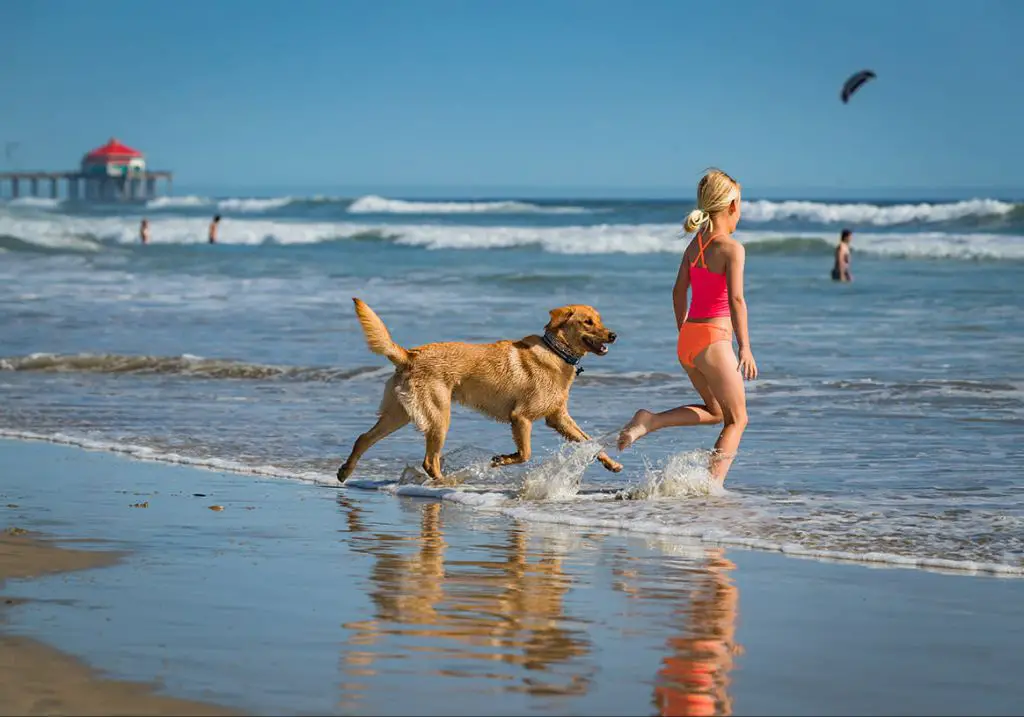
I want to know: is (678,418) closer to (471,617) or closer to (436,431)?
(436,431)

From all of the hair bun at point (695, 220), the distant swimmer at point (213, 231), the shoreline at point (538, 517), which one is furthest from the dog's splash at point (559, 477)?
the distant swimmer at point (213, 231)

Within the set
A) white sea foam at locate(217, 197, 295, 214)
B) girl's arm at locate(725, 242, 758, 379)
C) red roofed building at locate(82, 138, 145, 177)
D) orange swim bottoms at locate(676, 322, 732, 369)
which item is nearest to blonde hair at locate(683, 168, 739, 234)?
girl's arm at locate(725, 242, 758, 379)

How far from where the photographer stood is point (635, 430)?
7.39 metres

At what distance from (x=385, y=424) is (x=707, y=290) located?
198 centimetres

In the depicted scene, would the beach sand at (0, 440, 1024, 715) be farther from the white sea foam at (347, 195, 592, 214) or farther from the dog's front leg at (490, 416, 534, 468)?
the white sea foam at (347, 195, 592, 214)

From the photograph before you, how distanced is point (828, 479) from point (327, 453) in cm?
322

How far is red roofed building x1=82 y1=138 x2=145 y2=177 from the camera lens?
120 m

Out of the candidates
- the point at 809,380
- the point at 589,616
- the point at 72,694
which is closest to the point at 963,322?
the point at 809,380

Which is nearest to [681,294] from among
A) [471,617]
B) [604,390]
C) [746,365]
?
[746,365]

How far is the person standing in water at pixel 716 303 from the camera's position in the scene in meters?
6.87

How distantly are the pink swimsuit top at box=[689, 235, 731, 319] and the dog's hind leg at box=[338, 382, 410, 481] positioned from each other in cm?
171

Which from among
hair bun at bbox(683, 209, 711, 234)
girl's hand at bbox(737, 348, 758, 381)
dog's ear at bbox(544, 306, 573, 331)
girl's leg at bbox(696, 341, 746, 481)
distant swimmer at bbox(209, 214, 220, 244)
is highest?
hair bun at bbox(683, 209, 711, 234)

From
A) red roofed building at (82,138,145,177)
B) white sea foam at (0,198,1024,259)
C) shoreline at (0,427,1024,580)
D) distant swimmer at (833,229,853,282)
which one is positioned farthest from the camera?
red roofed building at (82,138,145,177)

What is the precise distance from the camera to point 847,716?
148 inches
